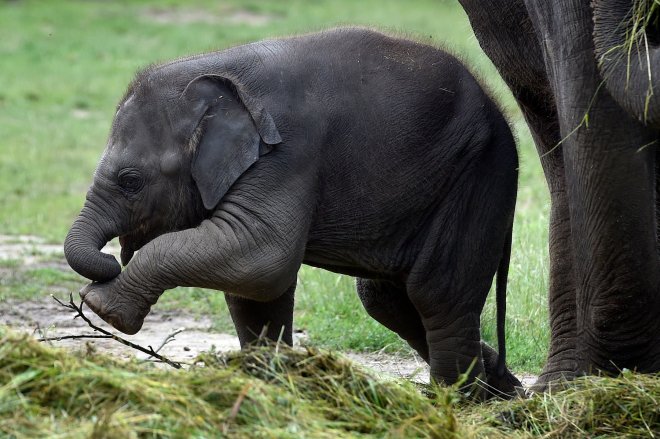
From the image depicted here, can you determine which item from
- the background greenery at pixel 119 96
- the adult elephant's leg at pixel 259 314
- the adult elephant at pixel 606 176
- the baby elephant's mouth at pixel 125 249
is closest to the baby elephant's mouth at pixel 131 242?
the baby elephant's mouth at pixel 125 249

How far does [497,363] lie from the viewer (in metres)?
5.67

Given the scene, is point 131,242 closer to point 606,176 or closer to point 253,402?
point 253,402

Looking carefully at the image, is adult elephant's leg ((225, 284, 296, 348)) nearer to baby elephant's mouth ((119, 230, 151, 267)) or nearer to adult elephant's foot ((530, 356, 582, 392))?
baby elephant's mouth ((119, 230, 151, 267))

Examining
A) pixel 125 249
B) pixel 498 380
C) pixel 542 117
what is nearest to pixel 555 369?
pixel 498 380

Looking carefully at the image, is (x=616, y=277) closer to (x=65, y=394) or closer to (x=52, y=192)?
(x=65, y=394)

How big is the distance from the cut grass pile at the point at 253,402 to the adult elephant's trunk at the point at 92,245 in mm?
888

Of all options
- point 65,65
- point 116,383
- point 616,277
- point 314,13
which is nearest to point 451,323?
point 616,277

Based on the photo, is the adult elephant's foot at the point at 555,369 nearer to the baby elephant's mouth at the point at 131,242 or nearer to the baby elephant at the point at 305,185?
the baby elephant at the point at 305,185

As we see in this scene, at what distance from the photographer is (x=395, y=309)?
5.86m

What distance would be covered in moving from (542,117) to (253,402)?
2601 millimetres

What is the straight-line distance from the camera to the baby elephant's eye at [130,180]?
5.20 m

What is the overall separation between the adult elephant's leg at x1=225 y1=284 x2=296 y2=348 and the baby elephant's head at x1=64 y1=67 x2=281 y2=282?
522mm

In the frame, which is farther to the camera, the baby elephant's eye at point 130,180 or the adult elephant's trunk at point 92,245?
the baby elephant's eye at point 130,180

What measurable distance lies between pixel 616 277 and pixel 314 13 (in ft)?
65.9
